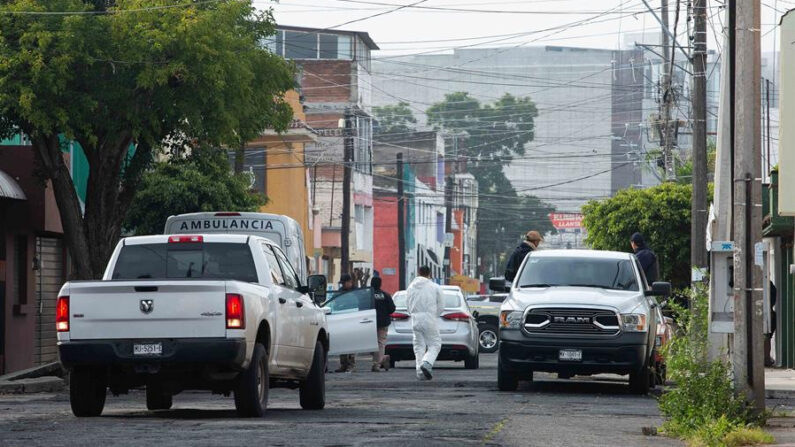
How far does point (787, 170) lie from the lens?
13688 millimetres

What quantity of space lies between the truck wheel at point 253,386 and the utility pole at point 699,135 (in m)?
16.2

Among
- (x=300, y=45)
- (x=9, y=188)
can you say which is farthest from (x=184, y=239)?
(x=300, y=45)

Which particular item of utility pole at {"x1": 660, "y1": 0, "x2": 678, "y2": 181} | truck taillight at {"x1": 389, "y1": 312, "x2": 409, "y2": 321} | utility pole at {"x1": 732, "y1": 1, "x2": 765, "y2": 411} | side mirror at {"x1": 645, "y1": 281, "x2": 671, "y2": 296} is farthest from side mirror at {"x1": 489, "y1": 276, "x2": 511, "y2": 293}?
utility pole at {"x1": 660, "y1": 0, "x2": 678, "y2": 181}

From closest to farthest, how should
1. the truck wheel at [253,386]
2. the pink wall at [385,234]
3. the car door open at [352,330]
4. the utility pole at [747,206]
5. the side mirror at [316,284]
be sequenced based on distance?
the utility pole at [747,206] → the truck wheel at [253,386] → the side mirror at [316,284] → the car door open at [352,330] → the pink wall at [385,234]

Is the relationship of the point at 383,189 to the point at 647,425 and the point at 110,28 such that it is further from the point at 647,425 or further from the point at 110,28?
the point at 647,425

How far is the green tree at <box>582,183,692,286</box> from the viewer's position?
4159cm

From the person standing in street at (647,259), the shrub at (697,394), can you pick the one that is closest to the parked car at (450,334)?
the person standing in street at (647,259)

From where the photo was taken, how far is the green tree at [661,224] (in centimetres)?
4159

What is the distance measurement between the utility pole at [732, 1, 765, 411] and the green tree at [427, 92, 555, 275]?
110 m

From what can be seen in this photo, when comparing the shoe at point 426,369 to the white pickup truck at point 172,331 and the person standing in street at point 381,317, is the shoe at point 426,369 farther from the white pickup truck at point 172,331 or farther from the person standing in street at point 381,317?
the white pickup truck at point 172,331

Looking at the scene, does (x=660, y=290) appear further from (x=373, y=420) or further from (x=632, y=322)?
(x=373, y=420)

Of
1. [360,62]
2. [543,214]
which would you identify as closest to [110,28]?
[360,62]

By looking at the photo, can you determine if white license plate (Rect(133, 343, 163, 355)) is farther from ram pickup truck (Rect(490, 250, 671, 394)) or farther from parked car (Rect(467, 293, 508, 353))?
parked car (Rect(467, 293, 508, 353))

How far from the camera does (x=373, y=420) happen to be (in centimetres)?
1438
